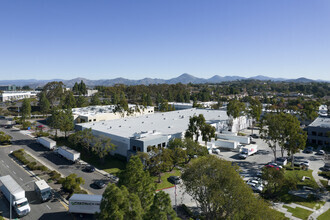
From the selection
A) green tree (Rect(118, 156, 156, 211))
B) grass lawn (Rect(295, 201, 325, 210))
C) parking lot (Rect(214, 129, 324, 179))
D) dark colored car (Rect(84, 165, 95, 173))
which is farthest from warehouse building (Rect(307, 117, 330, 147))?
dark colored car (Rect(84, 165, 95, 173))

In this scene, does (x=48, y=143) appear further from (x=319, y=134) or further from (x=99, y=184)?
(x=319, y=134)

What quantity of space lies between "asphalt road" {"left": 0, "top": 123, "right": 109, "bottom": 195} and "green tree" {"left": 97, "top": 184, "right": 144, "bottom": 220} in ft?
58.4

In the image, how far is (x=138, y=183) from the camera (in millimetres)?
23172

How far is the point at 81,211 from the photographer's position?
27.5 m

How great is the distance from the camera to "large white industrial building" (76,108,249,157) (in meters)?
45.9

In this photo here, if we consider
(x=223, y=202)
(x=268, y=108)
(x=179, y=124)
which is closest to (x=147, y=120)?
(x=179, y=124)

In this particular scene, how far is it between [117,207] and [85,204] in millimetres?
12577

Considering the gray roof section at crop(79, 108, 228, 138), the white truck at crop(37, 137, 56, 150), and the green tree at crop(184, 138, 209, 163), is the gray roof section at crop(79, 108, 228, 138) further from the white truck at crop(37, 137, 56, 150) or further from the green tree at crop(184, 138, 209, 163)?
the green tree at crop(184, 138, 209, 163)

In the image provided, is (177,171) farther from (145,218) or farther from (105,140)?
(145,218)

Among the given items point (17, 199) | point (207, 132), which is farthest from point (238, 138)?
point (17, 199)

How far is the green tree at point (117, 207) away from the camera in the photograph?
17.2m

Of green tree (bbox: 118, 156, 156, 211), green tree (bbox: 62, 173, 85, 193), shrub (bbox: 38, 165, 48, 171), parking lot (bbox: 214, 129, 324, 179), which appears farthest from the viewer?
parking lot (bbox: 214, 129, 324, 179)

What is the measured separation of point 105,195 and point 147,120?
5019 cm

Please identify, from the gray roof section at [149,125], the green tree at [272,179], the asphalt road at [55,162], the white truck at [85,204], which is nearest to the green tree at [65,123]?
the gray roof section at [149,125]
